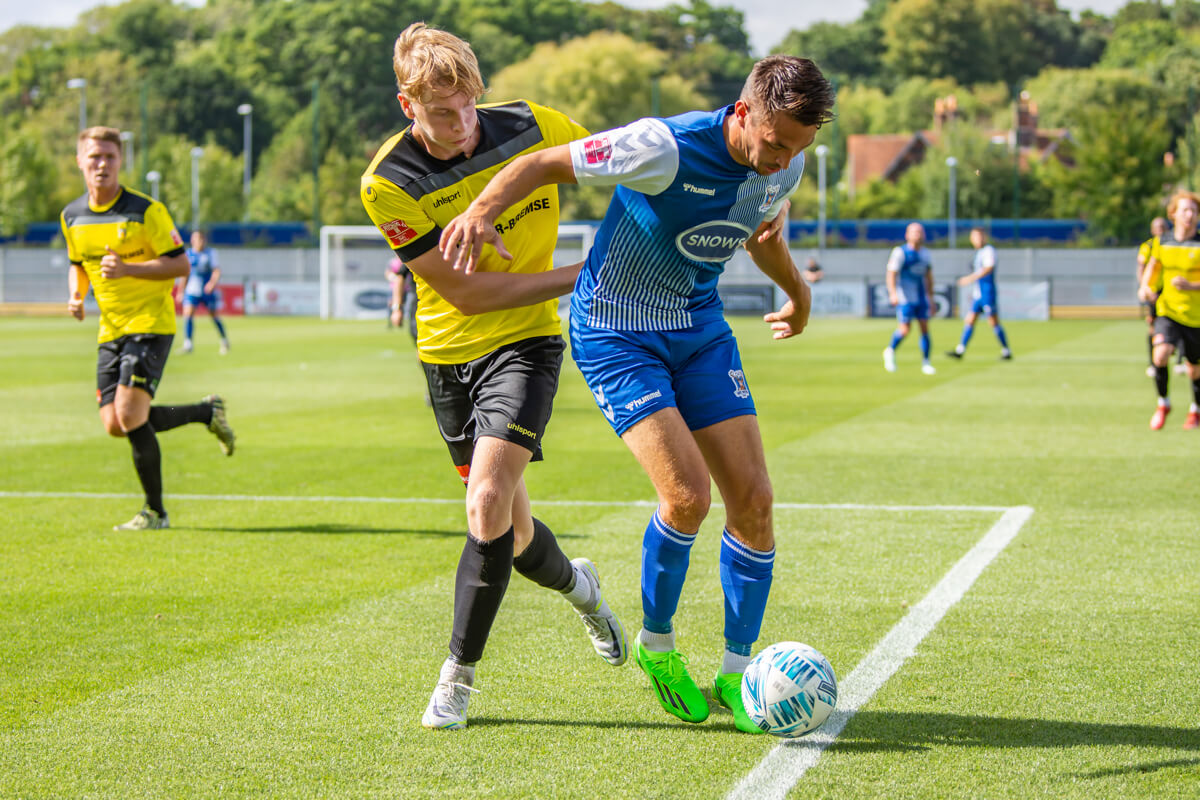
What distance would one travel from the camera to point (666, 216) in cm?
422

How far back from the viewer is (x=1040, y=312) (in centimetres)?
4072

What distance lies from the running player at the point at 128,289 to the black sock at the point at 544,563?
385 centimetres

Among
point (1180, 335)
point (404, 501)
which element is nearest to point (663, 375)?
point (404, 501)

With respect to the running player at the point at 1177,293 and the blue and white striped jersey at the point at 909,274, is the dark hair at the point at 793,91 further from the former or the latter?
the blue and white striped jersey at the point at 909,274

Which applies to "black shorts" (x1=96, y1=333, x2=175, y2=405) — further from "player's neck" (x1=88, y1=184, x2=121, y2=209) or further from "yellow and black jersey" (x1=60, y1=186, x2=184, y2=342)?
"player's neck" (x1=88, y1=184, x2=121, y2=209)

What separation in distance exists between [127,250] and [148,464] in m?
1.34

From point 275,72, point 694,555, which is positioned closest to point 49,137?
point 275,72

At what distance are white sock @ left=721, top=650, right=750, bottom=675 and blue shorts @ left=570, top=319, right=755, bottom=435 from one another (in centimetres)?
77

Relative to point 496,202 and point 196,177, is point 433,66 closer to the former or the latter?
point 496,202

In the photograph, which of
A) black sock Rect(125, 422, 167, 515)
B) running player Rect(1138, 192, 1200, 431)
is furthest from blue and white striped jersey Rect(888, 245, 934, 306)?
black sock Rect(125, 422, 167, 515)

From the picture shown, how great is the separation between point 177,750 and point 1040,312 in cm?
3945

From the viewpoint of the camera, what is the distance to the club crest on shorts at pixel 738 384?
4480 millimetres

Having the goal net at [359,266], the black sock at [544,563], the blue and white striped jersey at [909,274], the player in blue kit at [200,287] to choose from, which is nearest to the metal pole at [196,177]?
the goal net at [359,266]

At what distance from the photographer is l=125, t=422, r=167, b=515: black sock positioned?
8055mm
